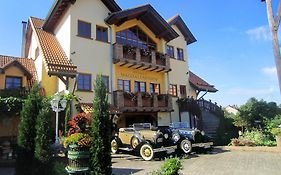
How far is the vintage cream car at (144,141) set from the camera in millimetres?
13281

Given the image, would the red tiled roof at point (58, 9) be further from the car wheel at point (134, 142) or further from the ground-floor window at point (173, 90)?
the car wheel at point (134, 142)

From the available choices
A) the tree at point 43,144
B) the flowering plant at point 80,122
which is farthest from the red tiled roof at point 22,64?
the flowering plant at point 80,122

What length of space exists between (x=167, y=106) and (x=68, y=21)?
385 inches

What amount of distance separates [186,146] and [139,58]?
7.88 metres

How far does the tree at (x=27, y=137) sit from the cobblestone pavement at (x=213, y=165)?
3.25 meters

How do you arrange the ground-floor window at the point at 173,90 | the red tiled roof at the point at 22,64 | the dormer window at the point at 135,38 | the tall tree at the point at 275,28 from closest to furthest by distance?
the tall tree at the point at 275,28, the red tiled roof at the point at 22,64, the dormer window at the point at 135,38, the ground-floor window at the point at 173,90

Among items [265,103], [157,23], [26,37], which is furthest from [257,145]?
[26,37]

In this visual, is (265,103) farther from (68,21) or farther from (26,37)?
(26,37)

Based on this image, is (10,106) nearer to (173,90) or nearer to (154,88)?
(154,88)

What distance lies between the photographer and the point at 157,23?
72.2ft

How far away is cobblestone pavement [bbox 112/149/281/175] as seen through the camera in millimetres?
10406

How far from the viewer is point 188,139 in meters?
14.9

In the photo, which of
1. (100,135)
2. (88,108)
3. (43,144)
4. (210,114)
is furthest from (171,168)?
(210,114)

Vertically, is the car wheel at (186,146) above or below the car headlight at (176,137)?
below
